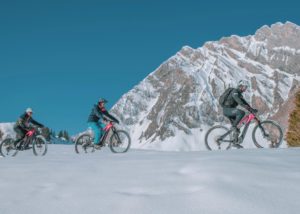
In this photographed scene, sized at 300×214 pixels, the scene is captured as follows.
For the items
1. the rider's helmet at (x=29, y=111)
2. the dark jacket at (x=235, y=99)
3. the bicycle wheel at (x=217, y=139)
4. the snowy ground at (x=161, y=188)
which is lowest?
the snowy ground at (x=161, y=188)

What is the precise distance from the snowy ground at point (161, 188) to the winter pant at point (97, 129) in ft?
29.8

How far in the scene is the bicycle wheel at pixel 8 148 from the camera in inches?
841

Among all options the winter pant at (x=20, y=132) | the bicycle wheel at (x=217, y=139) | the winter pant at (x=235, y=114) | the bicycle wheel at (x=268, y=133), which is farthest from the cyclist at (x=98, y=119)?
the bicycle wheel at (x=268, y=133)

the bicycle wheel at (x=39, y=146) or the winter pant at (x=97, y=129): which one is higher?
the winter pant at (x=97, y=129)

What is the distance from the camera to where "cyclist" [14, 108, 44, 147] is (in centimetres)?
2003

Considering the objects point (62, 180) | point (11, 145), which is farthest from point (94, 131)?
point (62, 180)

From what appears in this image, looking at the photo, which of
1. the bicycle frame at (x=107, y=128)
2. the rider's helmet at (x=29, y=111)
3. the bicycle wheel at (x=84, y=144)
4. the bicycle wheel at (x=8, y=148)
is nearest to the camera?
the bicycle frame at (x=107, y=128)

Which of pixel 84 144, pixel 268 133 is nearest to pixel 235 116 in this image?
pixel 268 133

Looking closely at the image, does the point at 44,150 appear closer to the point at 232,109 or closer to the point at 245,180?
the point at 232,109

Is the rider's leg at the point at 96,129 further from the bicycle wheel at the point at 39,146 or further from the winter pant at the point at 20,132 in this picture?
the winter pant at the point at 20,132

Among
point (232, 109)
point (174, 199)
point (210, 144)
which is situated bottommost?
point (174, 199)

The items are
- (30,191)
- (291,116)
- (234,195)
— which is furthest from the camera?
(291,116)

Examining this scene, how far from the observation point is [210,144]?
1717 centimetres

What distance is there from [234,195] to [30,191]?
3.32m
